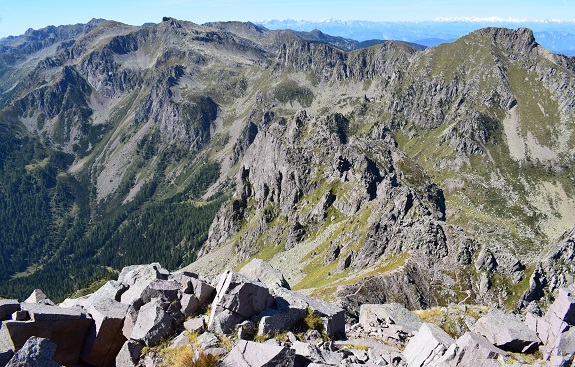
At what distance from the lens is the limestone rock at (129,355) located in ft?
74.7

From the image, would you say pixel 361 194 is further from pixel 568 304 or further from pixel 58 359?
pixel 58 359

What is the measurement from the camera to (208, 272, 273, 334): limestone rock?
24.7 m

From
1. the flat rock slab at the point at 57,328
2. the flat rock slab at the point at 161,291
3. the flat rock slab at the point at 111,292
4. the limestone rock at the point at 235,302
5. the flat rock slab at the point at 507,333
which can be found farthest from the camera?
the flat rock slab at the point at 111,292

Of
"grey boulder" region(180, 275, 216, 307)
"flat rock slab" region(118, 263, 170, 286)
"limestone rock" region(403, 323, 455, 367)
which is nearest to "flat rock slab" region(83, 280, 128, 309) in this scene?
"flat rock slab" region(118, 263, 170, 286)

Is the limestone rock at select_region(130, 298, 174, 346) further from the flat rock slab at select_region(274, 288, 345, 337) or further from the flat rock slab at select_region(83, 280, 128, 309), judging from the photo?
the flat rock slab at select_region(274, 288, 345, 337)

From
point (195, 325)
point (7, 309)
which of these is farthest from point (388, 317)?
point (7, 309)

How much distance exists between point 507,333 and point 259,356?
57.4 feet

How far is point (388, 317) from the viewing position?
36.8 metres

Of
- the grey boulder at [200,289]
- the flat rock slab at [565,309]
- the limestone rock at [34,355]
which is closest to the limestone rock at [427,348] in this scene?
the flat rock slab at [565,309]

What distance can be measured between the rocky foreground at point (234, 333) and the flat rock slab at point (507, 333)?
0.21ft

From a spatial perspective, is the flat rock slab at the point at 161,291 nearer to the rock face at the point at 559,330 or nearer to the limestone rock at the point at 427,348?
the limestone rock at the point at 427,348

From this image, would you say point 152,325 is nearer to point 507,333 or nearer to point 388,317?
point 388,317

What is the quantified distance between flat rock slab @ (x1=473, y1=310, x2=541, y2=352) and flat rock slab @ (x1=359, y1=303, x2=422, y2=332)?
27.4 ft

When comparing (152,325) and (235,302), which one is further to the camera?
(235,302)
